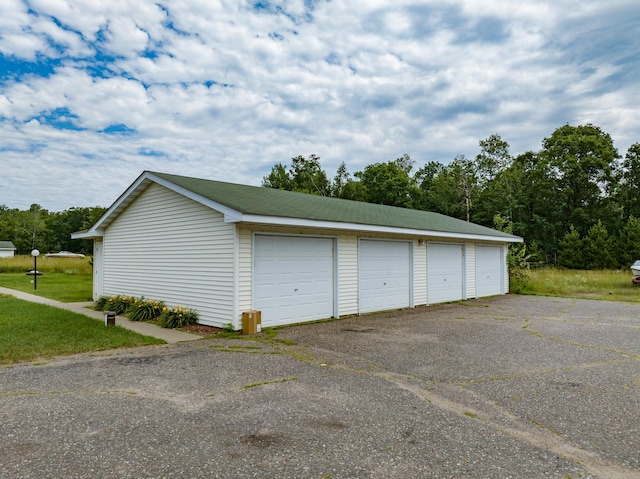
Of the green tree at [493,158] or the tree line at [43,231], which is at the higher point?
the green tree at [493,158]

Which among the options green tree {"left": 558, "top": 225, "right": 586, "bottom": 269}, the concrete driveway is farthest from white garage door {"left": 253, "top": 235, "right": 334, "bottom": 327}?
green tree {"left": 558, "top": 225, "right": 586, "bottom": 269}

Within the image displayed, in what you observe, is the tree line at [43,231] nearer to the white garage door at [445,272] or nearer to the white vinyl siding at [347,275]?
the white garage door at [445,272]

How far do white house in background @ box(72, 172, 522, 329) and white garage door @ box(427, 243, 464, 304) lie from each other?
65 mm

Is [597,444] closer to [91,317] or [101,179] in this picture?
[91,317]

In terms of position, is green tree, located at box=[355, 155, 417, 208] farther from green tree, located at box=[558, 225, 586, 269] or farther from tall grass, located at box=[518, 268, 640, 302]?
tall grass, located at box=[518, 268, 640, 302]

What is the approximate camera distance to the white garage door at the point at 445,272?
1265 cm

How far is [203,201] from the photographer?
807 cm

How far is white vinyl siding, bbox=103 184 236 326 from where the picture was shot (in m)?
8.05

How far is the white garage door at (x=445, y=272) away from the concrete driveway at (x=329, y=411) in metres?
5.63

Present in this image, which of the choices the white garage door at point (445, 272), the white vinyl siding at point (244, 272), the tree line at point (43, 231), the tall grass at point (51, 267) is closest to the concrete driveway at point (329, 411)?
the white vinyl siding at point (244, 272)

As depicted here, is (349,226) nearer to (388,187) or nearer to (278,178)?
(388,187)

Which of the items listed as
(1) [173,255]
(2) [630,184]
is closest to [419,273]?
(1) [173,255]

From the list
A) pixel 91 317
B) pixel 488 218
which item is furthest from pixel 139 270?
pixel 488 218

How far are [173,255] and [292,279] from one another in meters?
3.00
